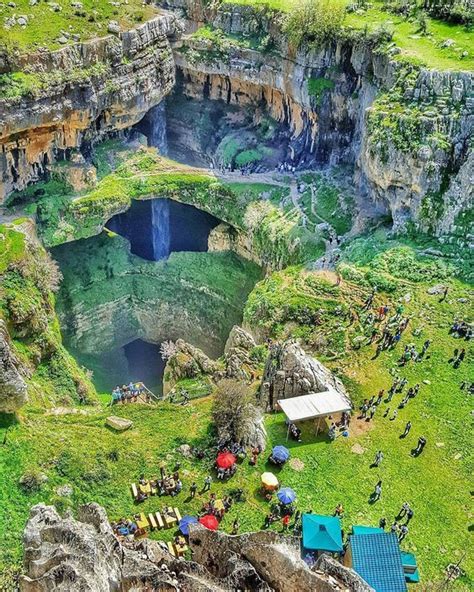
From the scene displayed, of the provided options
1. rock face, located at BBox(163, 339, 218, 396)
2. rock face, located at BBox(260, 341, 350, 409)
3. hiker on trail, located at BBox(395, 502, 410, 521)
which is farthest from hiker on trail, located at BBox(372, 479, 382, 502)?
rock face, located at BBox(163, 339, 218, 396)

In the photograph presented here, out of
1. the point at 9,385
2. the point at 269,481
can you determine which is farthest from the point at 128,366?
the point at 269,481

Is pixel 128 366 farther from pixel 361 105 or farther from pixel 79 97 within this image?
pixel 361 105

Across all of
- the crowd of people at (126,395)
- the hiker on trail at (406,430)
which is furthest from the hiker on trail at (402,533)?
the crowd of people at (126,395)

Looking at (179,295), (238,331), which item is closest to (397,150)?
(238,331)

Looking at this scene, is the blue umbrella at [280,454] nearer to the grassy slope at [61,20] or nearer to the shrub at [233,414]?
the shrub at [233,414]

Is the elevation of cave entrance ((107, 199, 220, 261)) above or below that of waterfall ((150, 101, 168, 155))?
below

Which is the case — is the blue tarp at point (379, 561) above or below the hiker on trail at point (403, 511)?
above

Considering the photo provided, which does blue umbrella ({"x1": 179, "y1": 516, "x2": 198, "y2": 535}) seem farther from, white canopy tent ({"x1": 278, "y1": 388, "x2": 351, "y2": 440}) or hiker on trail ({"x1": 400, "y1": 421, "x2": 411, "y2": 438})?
hiker on trail ({"x1": 400, "y1": 421, "x2": 411, "y2": 438})
